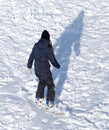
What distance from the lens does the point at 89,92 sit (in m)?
11.4

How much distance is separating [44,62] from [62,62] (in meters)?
2.78

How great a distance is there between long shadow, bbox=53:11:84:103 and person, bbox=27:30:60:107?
0.63m

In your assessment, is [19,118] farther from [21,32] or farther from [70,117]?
[21,32]

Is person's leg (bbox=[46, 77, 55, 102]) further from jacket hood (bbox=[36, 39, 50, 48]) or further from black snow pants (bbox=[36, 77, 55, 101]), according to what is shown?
jacket hood (bbox=[36, 39, 50, 48])

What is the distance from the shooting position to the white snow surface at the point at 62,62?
10.5 m

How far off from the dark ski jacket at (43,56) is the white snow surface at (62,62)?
1143mm

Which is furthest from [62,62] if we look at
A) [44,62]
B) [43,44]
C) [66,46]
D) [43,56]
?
[43,44]

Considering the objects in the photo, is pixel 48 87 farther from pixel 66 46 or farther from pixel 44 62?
pixel 66 46

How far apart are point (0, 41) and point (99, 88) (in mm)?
4267

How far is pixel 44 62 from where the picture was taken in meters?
10.2

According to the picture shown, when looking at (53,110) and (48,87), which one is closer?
(48,87)

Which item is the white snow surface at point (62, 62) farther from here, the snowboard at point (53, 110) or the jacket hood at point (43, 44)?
the jacket hood at point (43, 44)

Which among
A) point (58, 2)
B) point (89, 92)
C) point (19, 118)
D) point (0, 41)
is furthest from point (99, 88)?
point (58, 2)

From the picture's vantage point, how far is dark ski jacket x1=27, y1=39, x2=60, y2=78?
10039 millimetres
